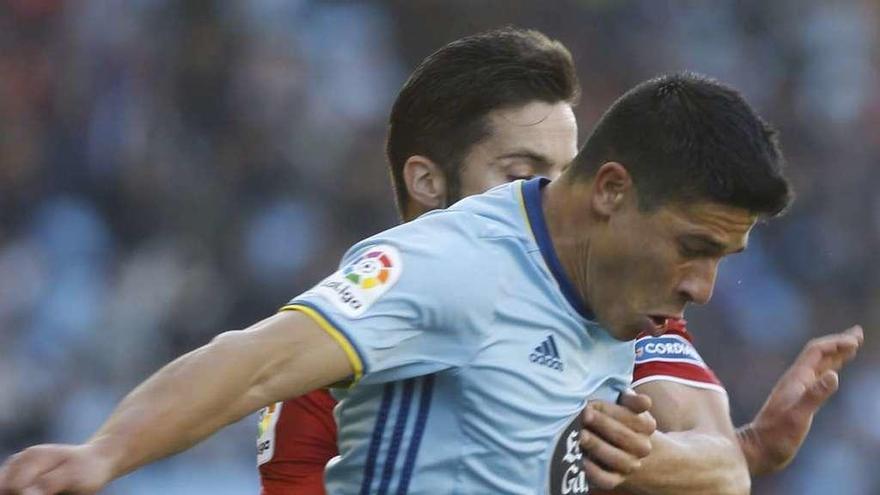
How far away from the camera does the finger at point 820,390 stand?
376 cm

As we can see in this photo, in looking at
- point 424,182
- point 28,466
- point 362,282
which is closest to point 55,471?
point 28,466

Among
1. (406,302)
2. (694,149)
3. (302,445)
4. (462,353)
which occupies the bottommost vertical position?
(302,445)

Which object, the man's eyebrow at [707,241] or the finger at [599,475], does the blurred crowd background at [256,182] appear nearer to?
the finger at [599,475]

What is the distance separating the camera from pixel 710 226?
2939 millimetres

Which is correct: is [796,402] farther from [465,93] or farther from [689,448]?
[465,93]

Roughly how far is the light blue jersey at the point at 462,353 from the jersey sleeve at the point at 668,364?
40 cm

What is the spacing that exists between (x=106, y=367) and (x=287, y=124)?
1859mm

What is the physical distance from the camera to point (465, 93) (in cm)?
404

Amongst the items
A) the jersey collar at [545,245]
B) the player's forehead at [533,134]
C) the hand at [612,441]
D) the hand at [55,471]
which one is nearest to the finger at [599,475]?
the hand at [612,441]

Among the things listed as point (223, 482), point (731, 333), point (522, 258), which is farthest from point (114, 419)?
point (731, 333)

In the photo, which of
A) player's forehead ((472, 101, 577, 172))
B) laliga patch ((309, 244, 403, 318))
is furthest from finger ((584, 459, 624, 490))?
player's forehead ((472, 101, 577, 172))

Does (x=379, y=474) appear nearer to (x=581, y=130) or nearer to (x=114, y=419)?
(x=114, y=419)

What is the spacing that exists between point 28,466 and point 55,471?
0.04 m

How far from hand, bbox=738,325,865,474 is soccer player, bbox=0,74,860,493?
0.79 metres
